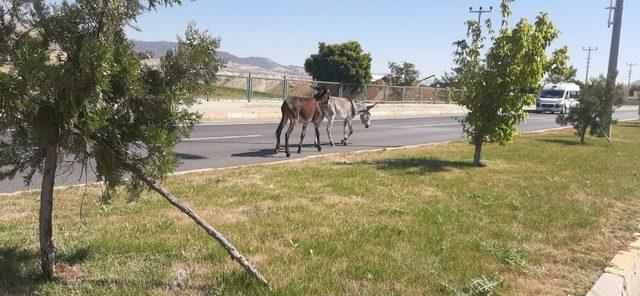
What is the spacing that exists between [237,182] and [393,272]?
4175 millimetres

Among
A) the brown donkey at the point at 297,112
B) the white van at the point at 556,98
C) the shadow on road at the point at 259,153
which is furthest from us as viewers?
the white van at the point at 556,98

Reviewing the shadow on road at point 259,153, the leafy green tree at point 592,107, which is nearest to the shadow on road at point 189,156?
the shadow on road at point 259,153

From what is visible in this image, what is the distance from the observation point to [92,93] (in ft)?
10.4

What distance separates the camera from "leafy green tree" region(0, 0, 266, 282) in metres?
3.06

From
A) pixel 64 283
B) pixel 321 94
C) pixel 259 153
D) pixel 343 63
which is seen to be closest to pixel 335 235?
pixel 64 283

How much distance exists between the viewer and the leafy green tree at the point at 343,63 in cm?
4284

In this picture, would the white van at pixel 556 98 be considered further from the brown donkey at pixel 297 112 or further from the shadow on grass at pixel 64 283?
the shadow on grass at pixel 64 283

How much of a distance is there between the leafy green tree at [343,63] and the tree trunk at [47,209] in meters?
39.0

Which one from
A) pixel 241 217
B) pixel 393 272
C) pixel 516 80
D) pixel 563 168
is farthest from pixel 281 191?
pixel 563 168

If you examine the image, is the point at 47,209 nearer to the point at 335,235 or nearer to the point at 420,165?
→ the point at 335,235

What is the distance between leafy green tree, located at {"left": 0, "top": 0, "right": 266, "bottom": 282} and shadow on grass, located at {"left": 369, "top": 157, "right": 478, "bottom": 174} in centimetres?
675

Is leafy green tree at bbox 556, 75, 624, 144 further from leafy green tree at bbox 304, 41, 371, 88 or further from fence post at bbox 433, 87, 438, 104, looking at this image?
fence post at bbox 433, 87, 438, 104

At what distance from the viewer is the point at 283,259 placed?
4.68 meters

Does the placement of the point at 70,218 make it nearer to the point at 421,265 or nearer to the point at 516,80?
the point at 421,265
